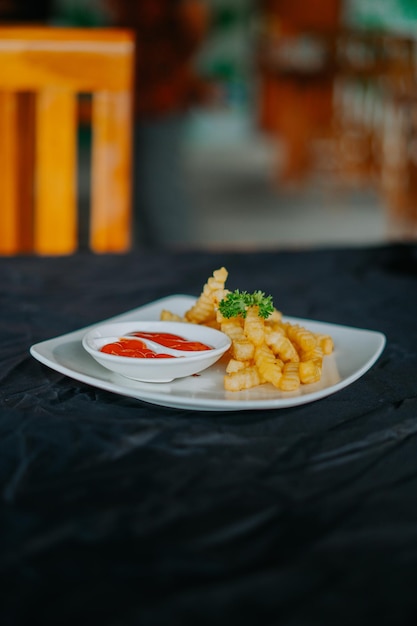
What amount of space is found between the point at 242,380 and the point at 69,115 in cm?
88

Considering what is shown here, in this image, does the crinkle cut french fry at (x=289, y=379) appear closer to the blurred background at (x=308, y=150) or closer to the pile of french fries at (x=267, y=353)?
the pile of french fries at (x=267, y=353)

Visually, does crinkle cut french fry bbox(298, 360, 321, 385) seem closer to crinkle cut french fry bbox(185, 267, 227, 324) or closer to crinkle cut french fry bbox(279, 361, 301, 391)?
crinkle cut french fry bbox(279, 361, 301, 391)

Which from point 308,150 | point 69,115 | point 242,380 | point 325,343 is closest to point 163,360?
point 242,380

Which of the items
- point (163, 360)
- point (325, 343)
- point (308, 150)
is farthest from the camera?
point (308, 150)

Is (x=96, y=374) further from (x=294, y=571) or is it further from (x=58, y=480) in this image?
(x=294, y=571)

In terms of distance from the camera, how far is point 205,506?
0.47 m

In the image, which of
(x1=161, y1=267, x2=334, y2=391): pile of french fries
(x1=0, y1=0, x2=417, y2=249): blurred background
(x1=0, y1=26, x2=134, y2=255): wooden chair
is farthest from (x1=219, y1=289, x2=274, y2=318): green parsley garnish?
(x1=0, y1=0, x2=417, y2=249): blurred background

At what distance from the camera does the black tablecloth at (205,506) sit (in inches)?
15.1

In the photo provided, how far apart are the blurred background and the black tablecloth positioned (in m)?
2.66

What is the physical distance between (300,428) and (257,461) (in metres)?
0.06

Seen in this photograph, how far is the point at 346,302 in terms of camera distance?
3.12 feet

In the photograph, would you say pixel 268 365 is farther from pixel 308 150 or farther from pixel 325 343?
pixel 308 150

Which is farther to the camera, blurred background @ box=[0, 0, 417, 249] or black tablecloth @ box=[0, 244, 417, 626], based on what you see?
blurred background @ box=[0, 0, 417, 249]

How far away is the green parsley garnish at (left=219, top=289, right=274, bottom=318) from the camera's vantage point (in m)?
0.64
